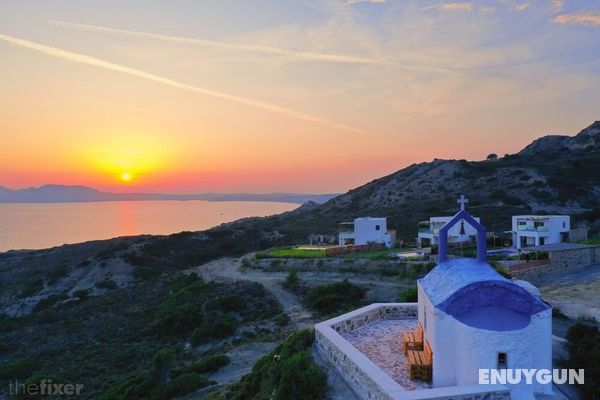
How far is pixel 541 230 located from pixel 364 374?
34.2 meters

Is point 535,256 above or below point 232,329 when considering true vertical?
above

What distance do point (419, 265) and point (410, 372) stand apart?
2042 cm

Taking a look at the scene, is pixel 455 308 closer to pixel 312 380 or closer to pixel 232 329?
pixel 312 380

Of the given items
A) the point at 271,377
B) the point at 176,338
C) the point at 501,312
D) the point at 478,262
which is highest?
the point at 478,262

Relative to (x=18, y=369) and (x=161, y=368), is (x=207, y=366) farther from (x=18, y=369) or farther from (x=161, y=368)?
(x=18, y=369)

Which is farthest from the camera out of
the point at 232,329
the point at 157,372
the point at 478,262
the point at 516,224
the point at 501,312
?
the point at 516,224

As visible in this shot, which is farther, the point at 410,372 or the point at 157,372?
the point at 157,372

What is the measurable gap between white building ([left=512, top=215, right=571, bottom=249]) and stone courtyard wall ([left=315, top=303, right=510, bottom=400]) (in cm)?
2886

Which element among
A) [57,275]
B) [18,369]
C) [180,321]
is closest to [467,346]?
[180,321]

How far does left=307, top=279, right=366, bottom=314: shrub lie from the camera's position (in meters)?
27.0

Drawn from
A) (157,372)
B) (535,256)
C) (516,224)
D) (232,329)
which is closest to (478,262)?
(157,372)

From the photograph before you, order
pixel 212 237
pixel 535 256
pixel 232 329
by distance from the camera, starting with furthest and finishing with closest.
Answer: pixel 212 237 → pixel 535 256 → pixel 232 329

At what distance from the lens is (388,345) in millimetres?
13758

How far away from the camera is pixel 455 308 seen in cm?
1058
